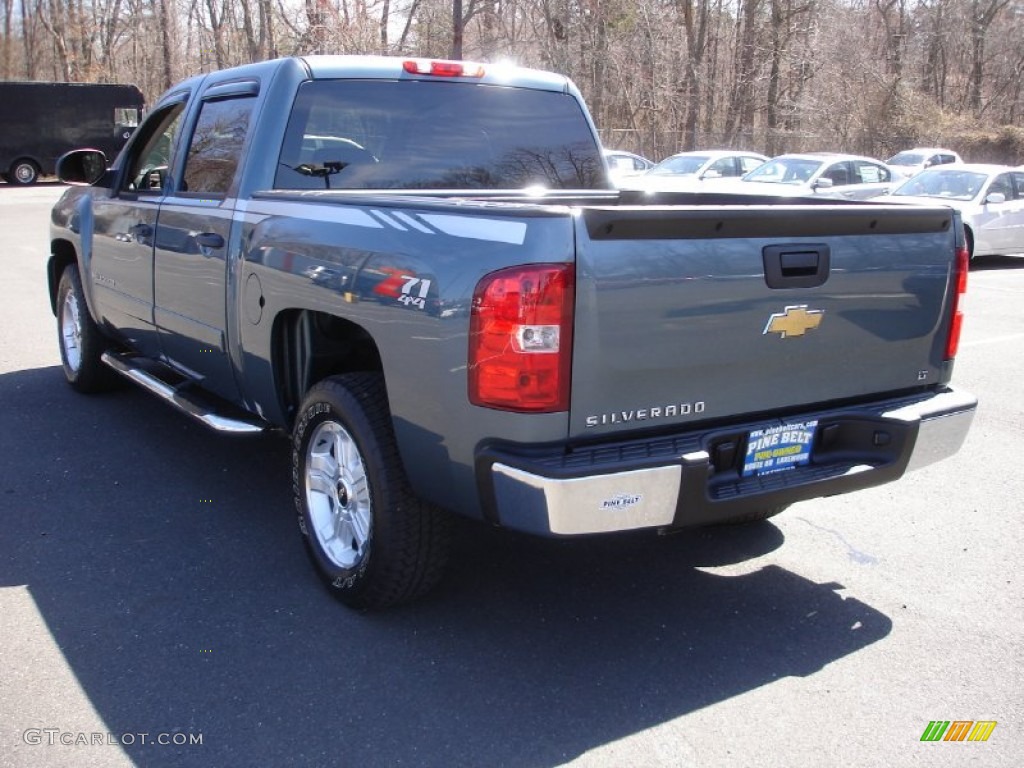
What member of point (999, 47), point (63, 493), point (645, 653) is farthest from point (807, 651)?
point (999, 47)

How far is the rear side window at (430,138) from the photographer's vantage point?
172 inches

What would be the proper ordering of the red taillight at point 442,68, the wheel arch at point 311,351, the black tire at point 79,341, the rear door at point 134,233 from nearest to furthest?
the wheel arch at point 311,351 < the red taillight at point 442,68 < the rear door at point 134,233 < the black tire at point 79,341

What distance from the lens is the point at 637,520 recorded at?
2.95m

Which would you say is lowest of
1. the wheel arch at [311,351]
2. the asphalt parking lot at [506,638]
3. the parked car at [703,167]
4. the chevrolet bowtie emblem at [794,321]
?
the asphalt parking lot at [506,638]

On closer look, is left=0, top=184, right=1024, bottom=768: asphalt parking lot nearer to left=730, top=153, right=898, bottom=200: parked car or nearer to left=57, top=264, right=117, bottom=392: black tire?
left=57, top=264, right=117, bottom=392: black tire

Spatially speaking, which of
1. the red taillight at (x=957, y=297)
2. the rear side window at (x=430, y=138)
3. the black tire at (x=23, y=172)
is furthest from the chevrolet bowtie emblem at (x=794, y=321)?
the black tire at (x=23, y=172)

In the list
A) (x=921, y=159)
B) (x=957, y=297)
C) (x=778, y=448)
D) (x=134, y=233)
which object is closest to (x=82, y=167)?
(x=134, y=233)

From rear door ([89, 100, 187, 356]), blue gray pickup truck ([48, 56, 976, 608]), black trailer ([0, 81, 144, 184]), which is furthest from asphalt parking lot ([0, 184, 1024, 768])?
black trailer ([0, 81, 144, 184])

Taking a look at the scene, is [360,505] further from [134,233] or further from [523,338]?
[134,233]

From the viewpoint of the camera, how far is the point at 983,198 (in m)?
15.2

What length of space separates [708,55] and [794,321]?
41.4 metres

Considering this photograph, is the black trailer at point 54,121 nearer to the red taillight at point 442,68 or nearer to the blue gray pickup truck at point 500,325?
the red taillight at point 442,68

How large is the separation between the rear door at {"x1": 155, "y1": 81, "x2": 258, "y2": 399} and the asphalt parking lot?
27.5 inches

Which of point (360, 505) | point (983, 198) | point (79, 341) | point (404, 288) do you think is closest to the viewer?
point (404, 288)
